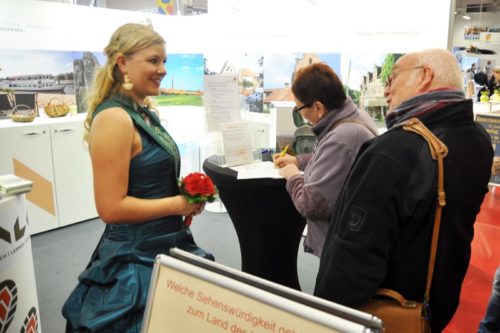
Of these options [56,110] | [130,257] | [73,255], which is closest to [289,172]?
[130,257]

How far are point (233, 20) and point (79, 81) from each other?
195cm

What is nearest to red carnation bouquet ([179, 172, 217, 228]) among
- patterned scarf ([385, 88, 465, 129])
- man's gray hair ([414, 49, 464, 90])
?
patterned scarf ([385, 88, 465, 129])

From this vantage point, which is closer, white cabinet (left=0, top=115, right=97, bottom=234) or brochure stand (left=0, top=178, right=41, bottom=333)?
brochure stand (left=0, top=178, right=41, bottom=333)

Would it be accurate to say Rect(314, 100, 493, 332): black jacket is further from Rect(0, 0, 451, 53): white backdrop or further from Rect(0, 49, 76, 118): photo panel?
Rect(0, 49, 76, 118): photo panel

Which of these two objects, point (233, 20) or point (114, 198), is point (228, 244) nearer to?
point (233, 20)

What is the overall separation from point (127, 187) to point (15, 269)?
624mm

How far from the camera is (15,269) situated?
1758mm

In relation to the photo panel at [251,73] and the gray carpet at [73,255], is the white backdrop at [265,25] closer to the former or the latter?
the photo panel at [251,73]

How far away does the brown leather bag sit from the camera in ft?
3.93

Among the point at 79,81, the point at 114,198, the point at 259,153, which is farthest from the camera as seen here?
the point at 79,81

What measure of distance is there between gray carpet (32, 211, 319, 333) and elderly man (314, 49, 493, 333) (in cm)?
213

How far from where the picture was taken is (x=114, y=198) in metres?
1.58

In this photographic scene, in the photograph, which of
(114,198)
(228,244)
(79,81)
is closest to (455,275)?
(114,198)

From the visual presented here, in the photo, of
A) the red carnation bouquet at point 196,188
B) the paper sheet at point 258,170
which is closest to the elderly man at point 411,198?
the red carnation bouquet at point 196,188
